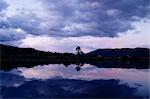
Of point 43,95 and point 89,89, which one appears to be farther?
point 89,89

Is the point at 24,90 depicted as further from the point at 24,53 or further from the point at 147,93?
the point at 24,53

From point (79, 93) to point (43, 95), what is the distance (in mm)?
2161

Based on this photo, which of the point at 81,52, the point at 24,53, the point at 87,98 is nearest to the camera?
the point at 87,98

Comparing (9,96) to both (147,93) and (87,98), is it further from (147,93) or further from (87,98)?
(147,93)

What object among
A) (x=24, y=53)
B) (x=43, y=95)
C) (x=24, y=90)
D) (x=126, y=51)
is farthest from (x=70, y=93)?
(x=126, y=51)

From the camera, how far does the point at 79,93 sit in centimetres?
1780

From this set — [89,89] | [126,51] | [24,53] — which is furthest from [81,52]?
[89,89]

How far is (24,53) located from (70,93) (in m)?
86.8

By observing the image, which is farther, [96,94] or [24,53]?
[24,53]

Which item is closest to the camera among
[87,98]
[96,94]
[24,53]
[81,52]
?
[87,98]

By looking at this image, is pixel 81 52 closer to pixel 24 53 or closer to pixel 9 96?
pixel 24 53

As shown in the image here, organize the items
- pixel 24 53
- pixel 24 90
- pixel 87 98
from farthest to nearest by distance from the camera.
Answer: pixel 24 53, pixel 24 90, pixel 87 98

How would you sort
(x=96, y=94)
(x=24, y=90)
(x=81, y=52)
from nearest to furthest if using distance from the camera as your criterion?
(x=96, y=94) → (x=24, y=90) → (x=81, y=52)

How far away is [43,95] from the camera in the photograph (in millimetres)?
17031
